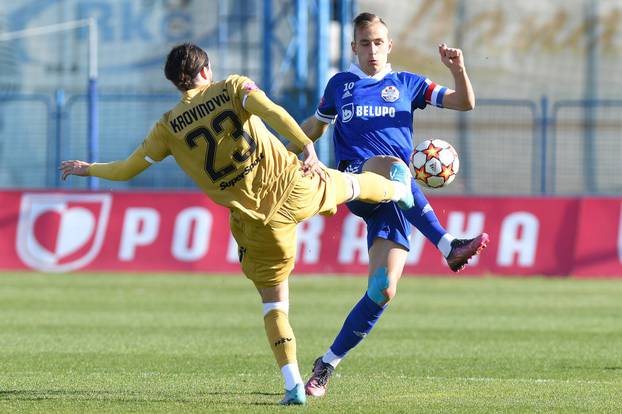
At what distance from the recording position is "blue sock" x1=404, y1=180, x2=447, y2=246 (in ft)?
30.5

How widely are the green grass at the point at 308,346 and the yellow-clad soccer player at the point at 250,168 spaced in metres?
0.85

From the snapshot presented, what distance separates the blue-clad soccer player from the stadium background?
50.5 ft

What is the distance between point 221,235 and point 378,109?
1176 cm

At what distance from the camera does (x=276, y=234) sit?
8.25m

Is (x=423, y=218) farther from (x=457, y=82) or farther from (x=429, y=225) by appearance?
(x=457, y=82)

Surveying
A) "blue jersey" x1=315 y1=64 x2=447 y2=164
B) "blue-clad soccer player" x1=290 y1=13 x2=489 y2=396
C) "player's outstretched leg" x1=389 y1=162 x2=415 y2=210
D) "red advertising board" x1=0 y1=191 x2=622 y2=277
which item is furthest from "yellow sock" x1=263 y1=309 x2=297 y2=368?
"red advertising board" x1=0 y1=191 x2=622 y2=277

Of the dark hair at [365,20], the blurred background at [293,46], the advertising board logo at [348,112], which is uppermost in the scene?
the blurred background at [293,46]

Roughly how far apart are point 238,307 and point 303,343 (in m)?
3.82

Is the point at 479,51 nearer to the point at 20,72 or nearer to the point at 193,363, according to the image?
the point at 20,72

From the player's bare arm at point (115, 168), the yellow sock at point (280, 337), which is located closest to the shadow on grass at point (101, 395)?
the yellow sock at point (280, 337)

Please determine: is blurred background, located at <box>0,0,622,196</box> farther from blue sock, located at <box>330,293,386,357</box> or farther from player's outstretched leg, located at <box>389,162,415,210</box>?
blue sock, located at <box>330,293,386,357</box>

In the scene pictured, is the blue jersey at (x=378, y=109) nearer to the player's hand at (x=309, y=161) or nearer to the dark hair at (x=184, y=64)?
the player's hand at (x=309, y=161)

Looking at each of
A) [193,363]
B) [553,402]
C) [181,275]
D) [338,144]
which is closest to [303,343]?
[193,363]

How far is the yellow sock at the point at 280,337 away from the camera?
327 inches
